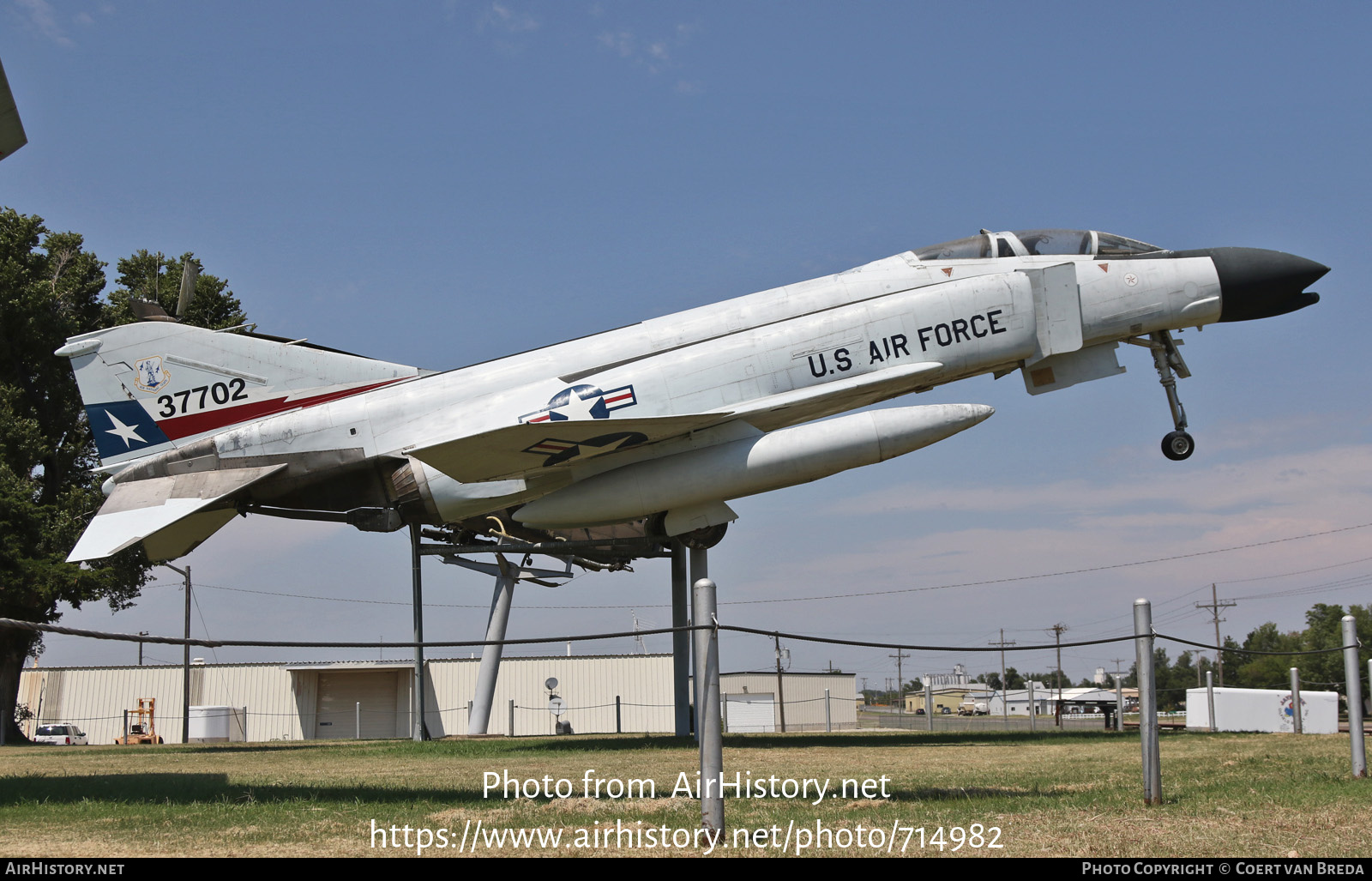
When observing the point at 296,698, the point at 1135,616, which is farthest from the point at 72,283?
the point at 1135,616

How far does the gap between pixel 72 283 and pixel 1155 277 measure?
27.7 meters

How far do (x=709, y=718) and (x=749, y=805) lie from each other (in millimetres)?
1961

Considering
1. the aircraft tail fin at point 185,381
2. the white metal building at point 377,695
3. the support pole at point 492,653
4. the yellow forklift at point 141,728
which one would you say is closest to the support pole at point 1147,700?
the aircraft tail fin at point 185,381

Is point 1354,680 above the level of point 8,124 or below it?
below

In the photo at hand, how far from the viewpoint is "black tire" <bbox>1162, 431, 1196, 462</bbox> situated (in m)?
16.2

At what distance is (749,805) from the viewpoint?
25.2 ft

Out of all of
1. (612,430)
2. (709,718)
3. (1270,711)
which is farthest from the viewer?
(1270,711)

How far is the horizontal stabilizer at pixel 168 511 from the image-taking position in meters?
14.1

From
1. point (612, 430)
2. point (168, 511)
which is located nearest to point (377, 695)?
point (168, 511)

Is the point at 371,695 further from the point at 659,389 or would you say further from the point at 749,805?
the point at 749,805

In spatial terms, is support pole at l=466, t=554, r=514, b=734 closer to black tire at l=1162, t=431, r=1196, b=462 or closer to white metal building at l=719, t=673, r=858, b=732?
black tire at l=1162, t=431, r=1196, b=462

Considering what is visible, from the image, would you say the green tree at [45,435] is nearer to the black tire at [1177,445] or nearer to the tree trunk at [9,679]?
the tree trunk at [9,679]

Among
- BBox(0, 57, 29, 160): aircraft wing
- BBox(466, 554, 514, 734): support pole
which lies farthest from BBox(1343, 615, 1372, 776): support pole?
BBox(466, 554, 514, 734): support pole
